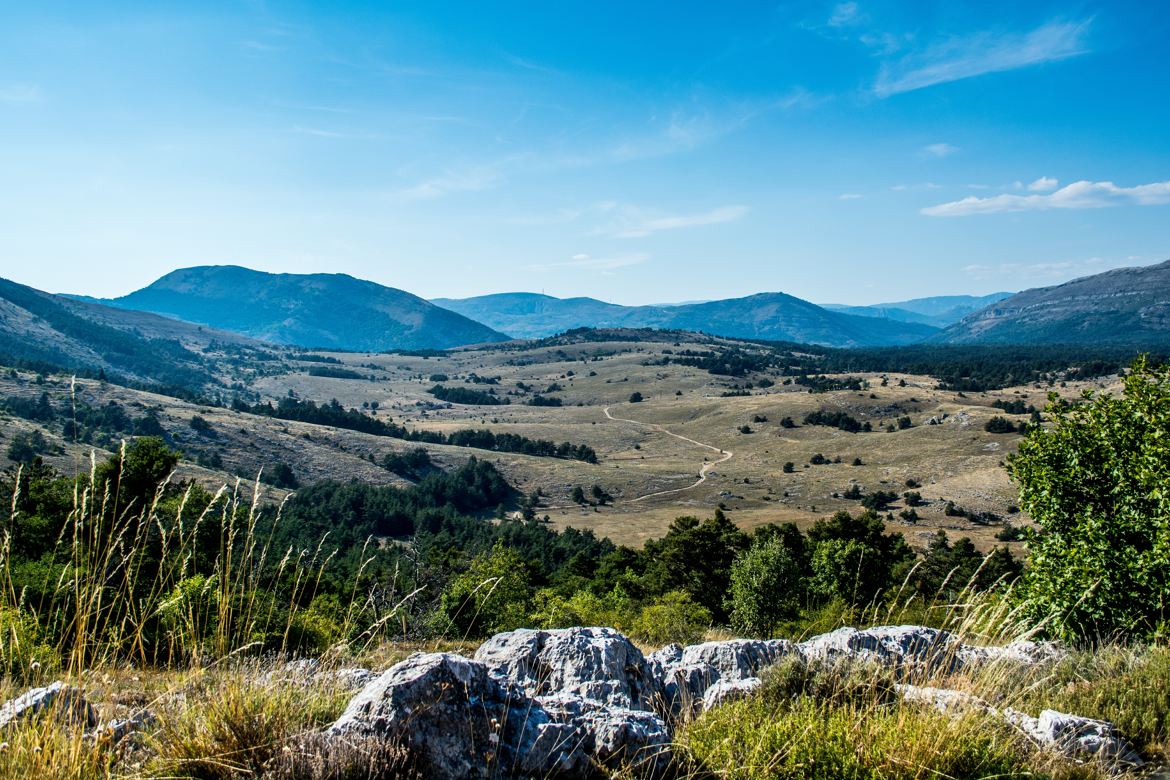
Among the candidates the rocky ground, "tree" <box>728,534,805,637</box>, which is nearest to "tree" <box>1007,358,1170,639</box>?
the rocky ground

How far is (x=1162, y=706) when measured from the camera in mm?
6754

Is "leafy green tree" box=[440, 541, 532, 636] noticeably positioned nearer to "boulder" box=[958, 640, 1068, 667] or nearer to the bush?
the bush

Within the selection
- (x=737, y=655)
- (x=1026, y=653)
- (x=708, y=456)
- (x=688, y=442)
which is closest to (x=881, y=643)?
(x=737, y=655)

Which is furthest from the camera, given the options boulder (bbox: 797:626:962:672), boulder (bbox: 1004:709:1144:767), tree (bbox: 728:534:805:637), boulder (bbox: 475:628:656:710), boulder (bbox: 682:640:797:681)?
tree (bbox: 728:534:805:637)

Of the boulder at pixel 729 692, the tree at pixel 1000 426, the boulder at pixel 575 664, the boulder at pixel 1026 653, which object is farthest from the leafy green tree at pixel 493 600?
the tree at pixel 1000 426

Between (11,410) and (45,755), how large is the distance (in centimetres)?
13498

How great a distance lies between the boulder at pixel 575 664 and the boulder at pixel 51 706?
145 inches

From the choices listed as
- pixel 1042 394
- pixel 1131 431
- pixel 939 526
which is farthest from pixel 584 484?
pixel 1042 394

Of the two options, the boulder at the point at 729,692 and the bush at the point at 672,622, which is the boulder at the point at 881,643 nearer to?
the boulder at the point at 729,692

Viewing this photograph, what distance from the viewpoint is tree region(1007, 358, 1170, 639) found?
10742 mm

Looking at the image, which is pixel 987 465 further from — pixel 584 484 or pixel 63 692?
pixel 63 692

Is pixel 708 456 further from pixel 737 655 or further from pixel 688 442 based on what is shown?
pixel 737 655

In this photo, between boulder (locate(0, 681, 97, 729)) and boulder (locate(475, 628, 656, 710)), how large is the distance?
3677mm

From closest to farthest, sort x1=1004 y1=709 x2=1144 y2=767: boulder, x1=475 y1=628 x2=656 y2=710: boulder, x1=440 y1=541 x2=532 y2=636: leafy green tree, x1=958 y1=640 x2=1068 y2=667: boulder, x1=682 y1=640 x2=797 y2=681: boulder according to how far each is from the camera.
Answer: x1=1004 y1=709 x2=1144 y2=767: boulder, x1=475 y1=628 x2=656 y2=710: boulder, x1=958 y1=640 x2=1068 y2=667: boulder, x1=682 y1=640 x2=797 y2=681: boulder, x1=440 y1=541 x2=532 y2=636: leafy green tree
